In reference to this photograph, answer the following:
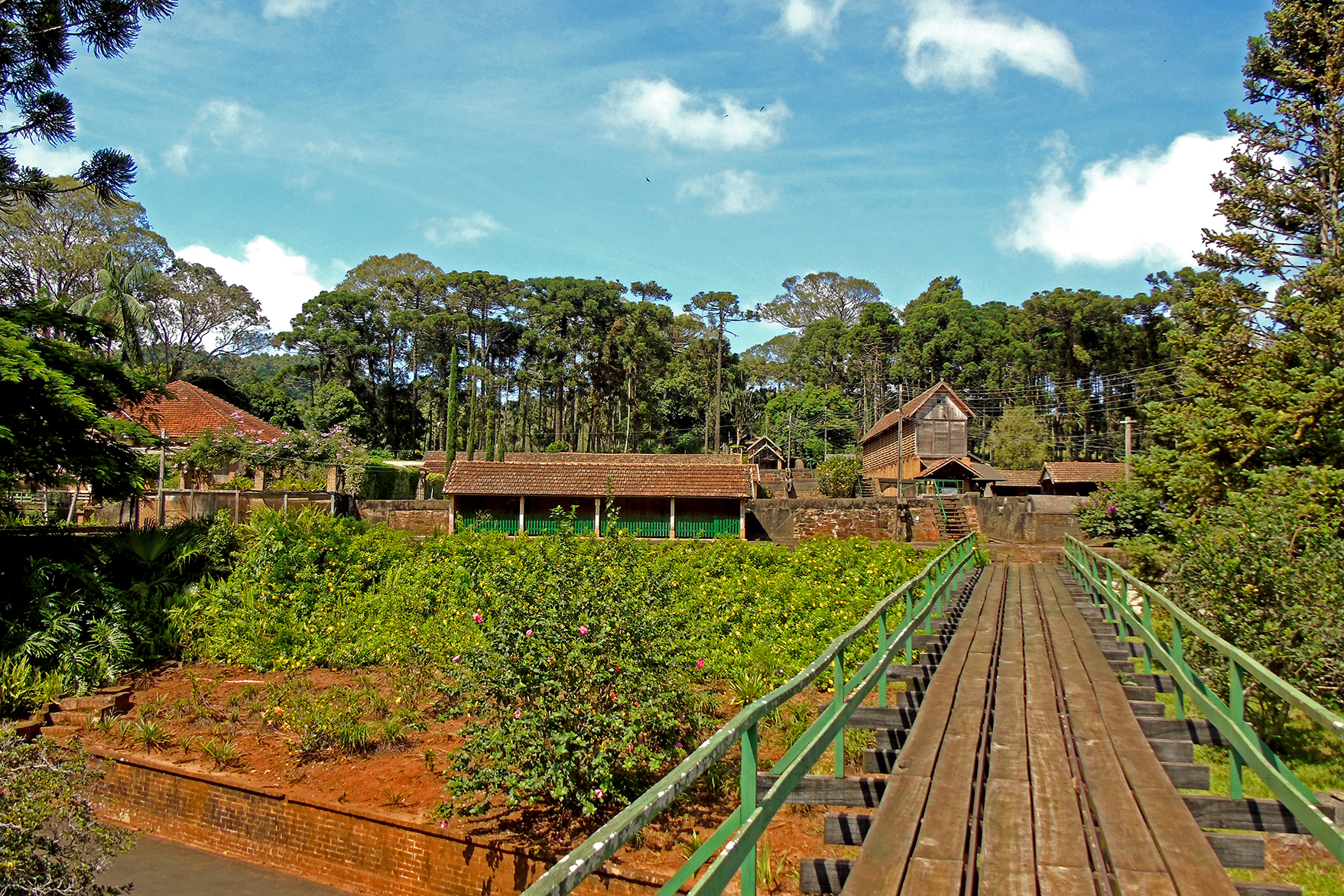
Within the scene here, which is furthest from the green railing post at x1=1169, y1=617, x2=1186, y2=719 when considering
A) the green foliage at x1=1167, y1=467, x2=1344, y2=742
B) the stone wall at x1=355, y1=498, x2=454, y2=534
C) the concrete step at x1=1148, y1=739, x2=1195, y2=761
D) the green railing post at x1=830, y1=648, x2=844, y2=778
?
the stone wall at x1=355, y1=498, x2=454, y2=534

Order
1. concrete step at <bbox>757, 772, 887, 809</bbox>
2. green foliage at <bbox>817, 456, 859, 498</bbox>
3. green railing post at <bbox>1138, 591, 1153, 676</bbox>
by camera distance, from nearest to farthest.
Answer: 1. concrete step at <bbox>757, 772, 887, 809</bbox>
2. green railing post at <bbox>1138, 591, 1153, 676</bbox>
3. green foliage at <bbox>817, 456, 859, 498</bbox>

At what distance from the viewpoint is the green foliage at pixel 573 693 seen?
20.4 ft

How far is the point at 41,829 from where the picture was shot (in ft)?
15.2

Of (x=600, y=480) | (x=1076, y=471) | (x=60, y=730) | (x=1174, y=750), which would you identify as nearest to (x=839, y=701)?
(x=1174, y=750)

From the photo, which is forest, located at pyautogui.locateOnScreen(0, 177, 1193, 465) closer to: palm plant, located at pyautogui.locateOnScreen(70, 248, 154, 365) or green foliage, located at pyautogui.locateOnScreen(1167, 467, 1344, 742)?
palm plant, located at pyautogui.locateOnScreen(70, 248, 154, 365)

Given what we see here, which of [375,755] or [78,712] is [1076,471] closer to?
[375,755]

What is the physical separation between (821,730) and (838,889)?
2.59 ft

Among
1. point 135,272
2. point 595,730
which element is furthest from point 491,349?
point 595,730

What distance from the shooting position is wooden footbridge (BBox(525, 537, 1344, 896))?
11.3ft

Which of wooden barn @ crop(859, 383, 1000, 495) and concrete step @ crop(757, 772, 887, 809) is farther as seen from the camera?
wooden barn @ crop(859, 383, 1000, 495)

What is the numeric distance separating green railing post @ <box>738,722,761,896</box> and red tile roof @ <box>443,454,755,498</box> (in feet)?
83.1

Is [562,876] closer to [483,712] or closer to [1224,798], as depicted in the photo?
[1224,798]

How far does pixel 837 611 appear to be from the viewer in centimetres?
1188

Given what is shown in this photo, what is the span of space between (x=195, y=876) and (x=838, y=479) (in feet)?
104
